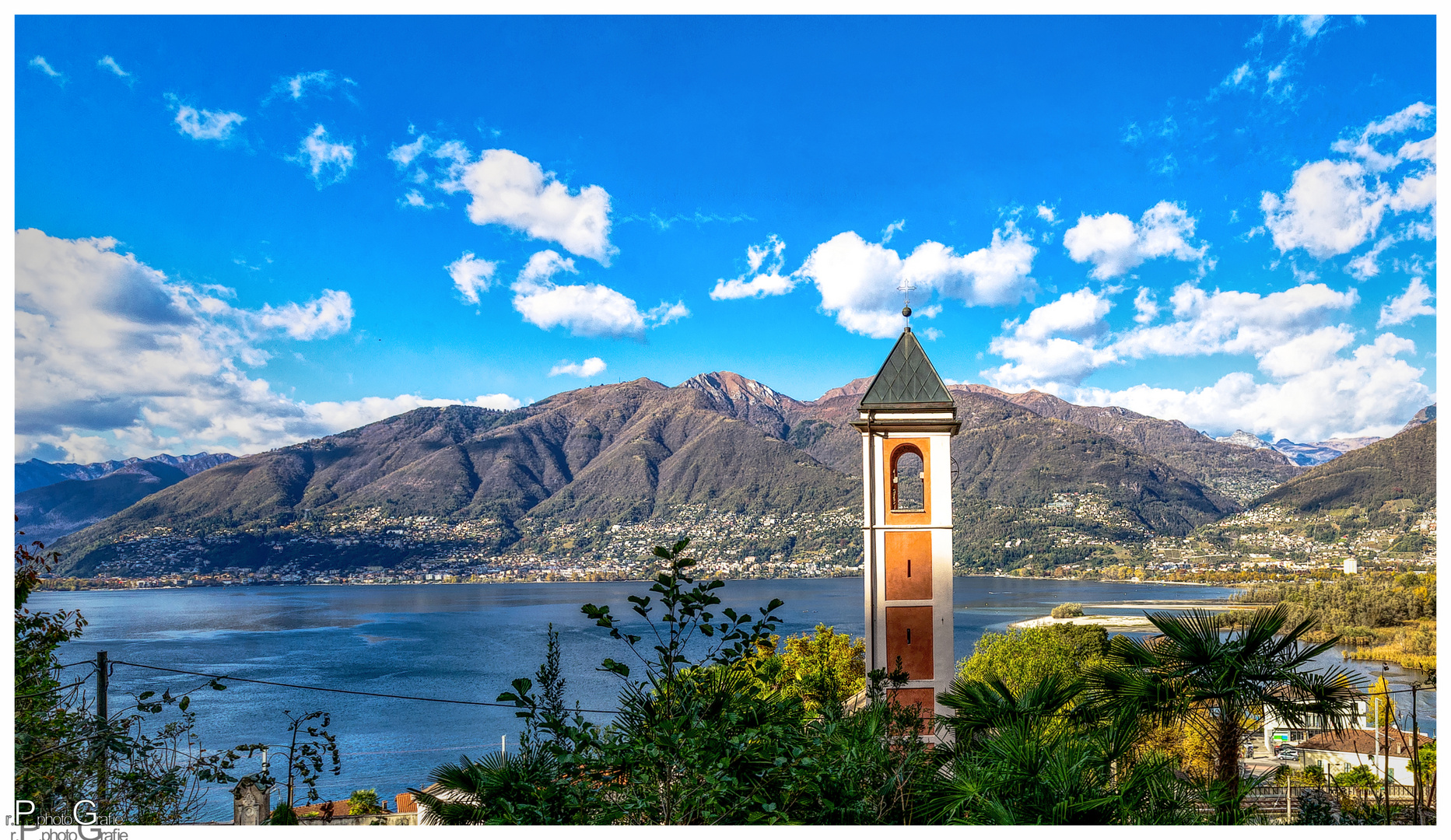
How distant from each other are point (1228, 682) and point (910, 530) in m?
9.25

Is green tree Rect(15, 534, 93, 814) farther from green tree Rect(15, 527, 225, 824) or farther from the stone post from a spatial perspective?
the stone post

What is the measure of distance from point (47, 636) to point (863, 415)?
508 inches

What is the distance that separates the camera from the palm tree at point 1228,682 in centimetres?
720

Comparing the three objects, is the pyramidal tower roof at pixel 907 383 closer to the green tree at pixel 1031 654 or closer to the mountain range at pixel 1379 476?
the green tree at pixel 1031 654

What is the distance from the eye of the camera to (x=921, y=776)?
5.38 metres

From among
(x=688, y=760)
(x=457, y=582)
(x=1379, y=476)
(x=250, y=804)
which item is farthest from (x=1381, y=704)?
(x=457, y=582)

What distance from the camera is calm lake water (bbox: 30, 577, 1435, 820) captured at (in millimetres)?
52250

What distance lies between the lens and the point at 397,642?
91.2 m

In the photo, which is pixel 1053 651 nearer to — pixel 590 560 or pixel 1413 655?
pixel 1413 655

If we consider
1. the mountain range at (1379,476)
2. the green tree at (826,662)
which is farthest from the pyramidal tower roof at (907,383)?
the mountain range at (1379,476)

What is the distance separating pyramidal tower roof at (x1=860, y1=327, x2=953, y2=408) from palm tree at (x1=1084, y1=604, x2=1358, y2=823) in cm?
953

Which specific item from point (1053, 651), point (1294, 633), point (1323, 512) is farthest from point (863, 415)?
point (1323, 512)

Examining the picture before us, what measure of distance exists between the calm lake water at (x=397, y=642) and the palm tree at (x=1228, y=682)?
7.89 m

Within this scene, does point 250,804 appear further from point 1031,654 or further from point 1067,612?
point 1067,612
